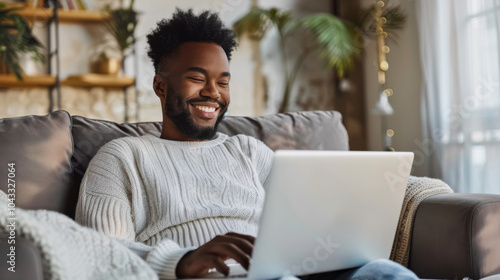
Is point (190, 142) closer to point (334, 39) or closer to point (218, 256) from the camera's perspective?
point (218, 256)

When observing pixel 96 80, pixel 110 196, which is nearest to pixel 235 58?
pixel 96 80

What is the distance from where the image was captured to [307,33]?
15.0ft

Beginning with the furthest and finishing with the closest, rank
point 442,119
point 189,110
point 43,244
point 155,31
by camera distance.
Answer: point 442,119, point 155,31, point 189,110, point 43,244

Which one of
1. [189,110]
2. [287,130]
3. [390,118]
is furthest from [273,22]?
[189,110]

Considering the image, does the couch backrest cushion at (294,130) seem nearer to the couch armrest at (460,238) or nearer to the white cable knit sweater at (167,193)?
the white cable knit sweater at (167,193)

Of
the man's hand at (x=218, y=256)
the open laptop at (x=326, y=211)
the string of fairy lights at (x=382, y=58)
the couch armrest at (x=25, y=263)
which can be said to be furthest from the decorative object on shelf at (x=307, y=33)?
the couch armrest at (x=25, y=263)

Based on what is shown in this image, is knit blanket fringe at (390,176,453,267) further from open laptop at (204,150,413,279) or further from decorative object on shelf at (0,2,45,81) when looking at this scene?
decorative object on shelf at (0,2,45,81)

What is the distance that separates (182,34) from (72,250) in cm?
88

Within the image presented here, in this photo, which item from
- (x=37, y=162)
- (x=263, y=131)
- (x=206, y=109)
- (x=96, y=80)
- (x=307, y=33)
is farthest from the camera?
(x=307, y=33)

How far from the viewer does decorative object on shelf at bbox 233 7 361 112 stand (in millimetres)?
4051

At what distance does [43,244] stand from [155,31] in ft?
3.21

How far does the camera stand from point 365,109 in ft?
14.7

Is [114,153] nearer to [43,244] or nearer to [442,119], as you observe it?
[43,244]

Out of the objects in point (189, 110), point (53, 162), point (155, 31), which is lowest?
point (53, 162)
